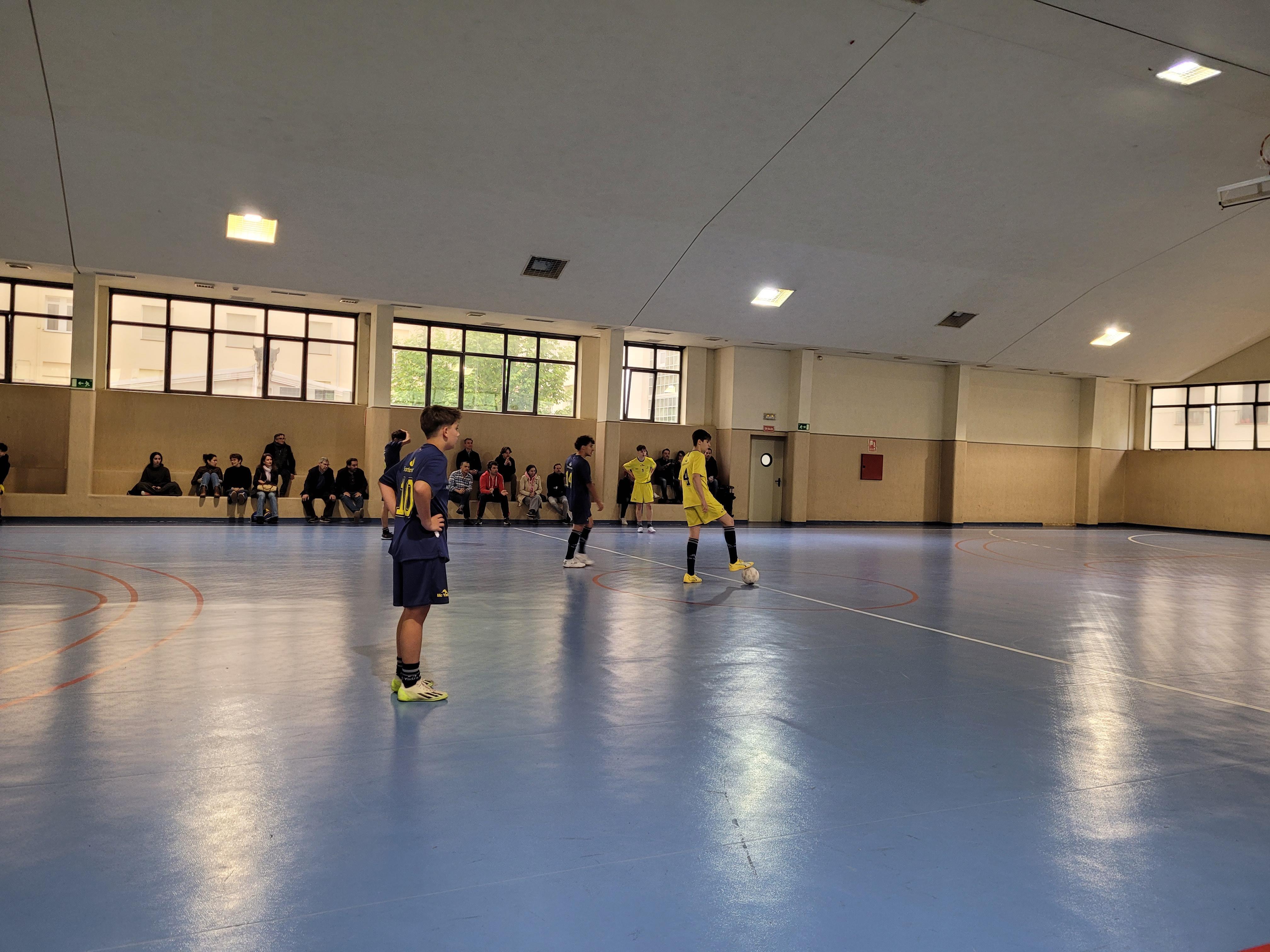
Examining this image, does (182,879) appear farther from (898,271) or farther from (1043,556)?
(898,271)

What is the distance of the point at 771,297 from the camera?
20.3 m

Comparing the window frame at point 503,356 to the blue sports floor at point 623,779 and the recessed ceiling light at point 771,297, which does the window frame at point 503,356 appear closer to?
the recessed ceiling light at point 771,297

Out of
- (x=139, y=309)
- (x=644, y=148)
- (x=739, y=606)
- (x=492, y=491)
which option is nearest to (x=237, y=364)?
(x=139, y=309)

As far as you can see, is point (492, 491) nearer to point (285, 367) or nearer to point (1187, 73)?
point (285, 367)

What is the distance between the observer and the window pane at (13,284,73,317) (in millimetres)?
18281

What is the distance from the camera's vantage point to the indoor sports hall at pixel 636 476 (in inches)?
127

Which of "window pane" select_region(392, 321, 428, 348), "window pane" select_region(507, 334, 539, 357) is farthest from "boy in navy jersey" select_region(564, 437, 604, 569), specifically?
"window pane" select_region(507, 334, 539, 357)

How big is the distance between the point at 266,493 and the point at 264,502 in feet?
0.69

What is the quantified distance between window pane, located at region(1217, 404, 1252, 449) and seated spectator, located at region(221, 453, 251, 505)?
27964 millimetres

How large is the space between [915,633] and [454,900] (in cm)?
597

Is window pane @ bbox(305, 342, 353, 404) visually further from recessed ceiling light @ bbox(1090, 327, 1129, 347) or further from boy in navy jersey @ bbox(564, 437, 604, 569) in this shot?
recessed ceiling light @ bbox(1090, 327, 1129, 347)

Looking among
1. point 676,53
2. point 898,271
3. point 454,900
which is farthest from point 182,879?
point 898,271

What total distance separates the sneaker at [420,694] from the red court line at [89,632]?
2.69m

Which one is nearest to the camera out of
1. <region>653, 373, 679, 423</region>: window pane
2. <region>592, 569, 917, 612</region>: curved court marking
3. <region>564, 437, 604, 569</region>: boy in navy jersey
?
<region>592, 569, 917, 612</region>: curved court marking
